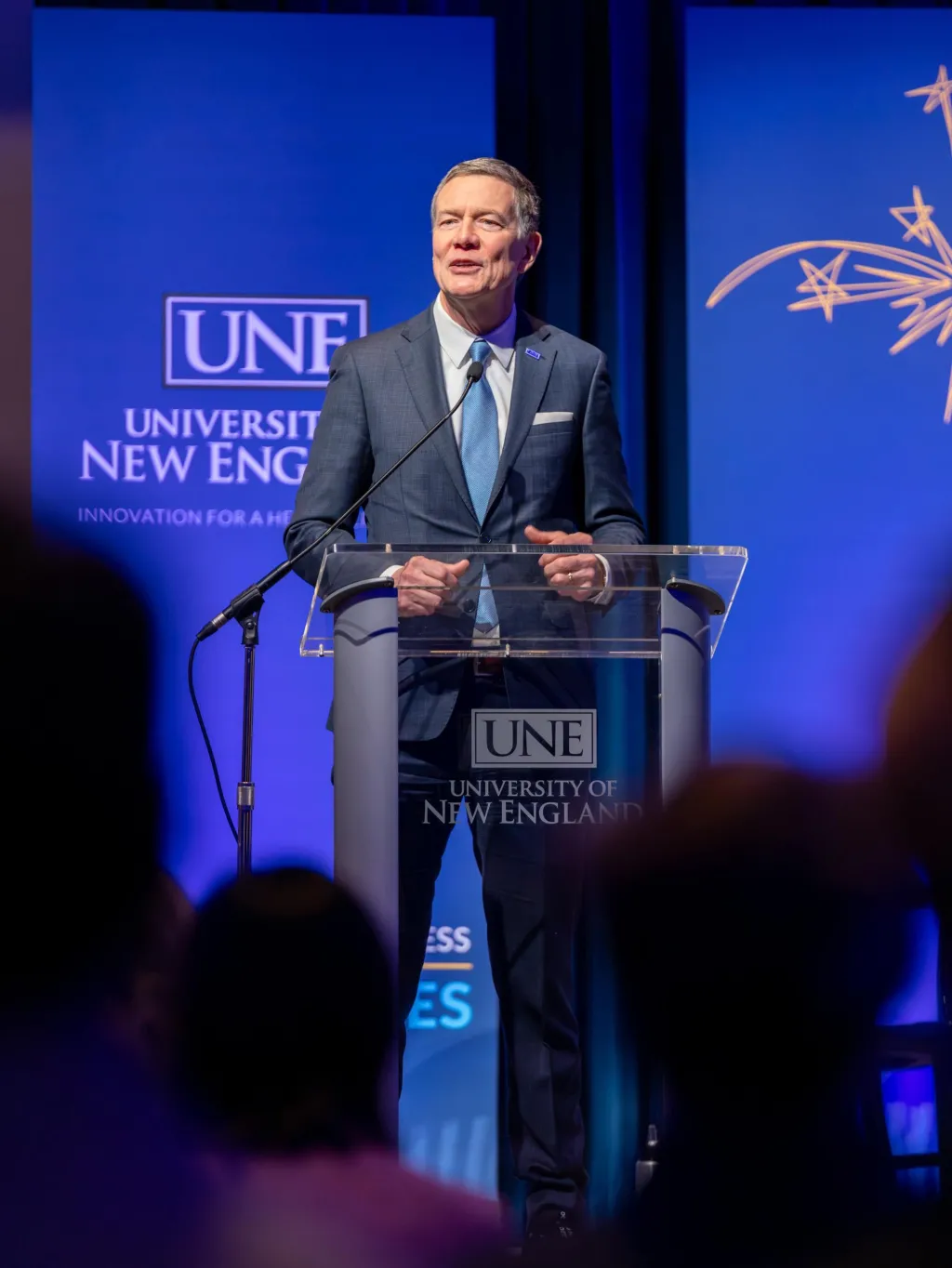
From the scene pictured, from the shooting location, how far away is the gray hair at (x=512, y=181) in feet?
10.2

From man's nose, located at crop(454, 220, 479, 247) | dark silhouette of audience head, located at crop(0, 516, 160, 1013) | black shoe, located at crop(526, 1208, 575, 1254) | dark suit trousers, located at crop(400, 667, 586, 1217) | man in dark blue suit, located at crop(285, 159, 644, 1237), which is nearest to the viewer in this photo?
dark silhouette of audience head, located at crop(0, 516, 160, 1013)

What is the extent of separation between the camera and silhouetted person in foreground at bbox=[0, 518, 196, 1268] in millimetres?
997

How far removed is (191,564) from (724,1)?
2.30 meters

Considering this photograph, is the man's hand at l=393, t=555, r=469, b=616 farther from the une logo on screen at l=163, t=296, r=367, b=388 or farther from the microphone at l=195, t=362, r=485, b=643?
the une logo on screen at l=163, t=296, r=367, b=388

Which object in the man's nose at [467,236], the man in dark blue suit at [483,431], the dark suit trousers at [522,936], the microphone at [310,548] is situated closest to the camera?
the dark suit trousers at [522,936]

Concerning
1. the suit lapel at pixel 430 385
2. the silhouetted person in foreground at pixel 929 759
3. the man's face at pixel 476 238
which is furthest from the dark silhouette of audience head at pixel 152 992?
the man's face at pixel 476 238

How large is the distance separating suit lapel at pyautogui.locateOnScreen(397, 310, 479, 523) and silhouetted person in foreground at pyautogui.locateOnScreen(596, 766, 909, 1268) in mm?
1904

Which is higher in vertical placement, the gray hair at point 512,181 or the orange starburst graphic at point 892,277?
the orange starburst graphic at point 892,277

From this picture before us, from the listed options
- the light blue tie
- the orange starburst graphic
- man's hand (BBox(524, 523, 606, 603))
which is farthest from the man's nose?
the orange starburst graphic

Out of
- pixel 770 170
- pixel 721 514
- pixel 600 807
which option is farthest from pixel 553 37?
pixel 600 807

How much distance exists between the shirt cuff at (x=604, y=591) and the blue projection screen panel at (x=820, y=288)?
2.17 metres

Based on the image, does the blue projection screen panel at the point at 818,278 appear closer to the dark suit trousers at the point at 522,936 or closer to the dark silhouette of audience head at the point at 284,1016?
the dark suit trousers at the point at 522,936

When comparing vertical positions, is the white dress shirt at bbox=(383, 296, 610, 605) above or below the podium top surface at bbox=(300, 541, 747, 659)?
above

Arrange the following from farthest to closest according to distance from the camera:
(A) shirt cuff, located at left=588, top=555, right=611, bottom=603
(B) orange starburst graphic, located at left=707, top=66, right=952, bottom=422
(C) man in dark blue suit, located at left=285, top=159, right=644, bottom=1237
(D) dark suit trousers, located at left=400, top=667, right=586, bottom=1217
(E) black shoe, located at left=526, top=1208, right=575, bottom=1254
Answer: (B) orange starburst graphic, located at left=707, top=66, right=952, bottom=422, (C) man in dark blue suit, located at left=285, top=159, right=644, bottom=1237, (A) shirt cuff, located at left=588, top=555, right=611, bottom=603, (D) dark suit trousers, located at left=400, top=667, right=586, bottom=1217, (E) black shoe, located at left=526, top=1208, right=575, bottom=1254
